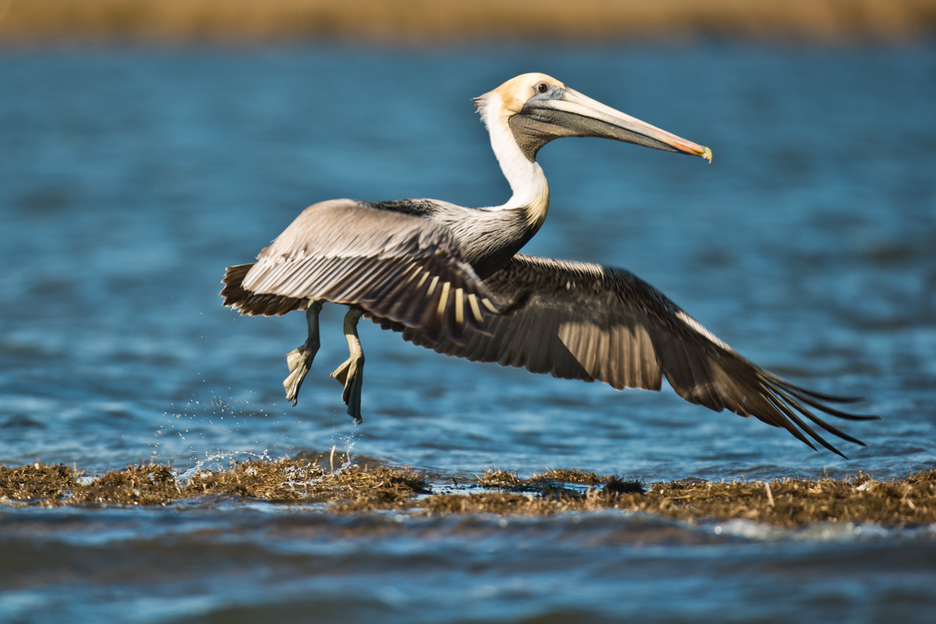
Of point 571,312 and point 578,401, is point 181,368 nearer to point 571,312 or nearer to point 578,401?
point 578,401

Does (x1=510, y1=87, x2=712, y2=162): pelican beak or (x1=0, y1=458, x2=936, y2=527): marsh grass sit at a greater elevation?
(x1=510, y1=87, x2=712, y2=162): pelican beak

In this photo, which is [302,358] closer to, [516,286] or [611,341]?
[516,286]

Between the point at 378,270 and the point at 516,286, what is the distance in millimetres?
1424

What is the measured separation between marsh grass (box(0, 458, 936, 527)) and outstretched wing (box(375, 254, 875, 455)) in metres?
0.56

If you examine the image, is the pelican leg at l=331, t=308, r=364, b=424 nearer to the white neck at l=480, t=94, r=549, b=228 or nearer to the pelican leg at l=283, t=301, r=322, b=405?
the pelican leg at l=283, t=301, r=322, b=405

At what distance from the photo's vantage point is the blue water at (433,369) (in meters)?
4.13

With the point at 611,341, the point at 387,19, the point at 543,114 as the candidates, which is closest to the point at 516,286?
the point at 611,341

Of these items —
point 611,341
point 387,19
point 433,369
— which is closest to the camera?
point 611,341

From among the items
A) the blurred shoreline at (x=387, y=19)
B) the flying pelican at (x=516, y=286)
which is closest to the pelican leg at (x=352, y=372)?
the flying pelican at (x=516, y=286)

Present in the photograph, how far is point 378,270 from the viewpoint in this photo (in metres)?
4.95

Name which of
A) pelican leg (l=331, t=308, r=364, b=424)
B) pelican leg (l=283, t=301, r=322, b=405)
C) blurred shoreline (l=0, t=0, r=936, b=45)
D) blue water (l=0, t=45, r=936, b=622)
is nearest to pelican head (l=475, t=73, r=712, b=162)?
pelican leg (l=331, t=308, r=364, b=424)

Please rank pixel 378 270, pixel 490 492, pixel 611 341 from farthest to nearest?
pixel 611 341 < pixel 490 492 < pixel 378 270

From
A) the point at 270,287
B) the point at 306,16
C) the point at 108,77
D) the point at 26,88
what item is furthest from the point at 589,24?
the point at 270,287

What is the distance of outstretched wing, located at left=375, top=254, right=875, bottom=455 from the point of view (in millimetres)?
5875
